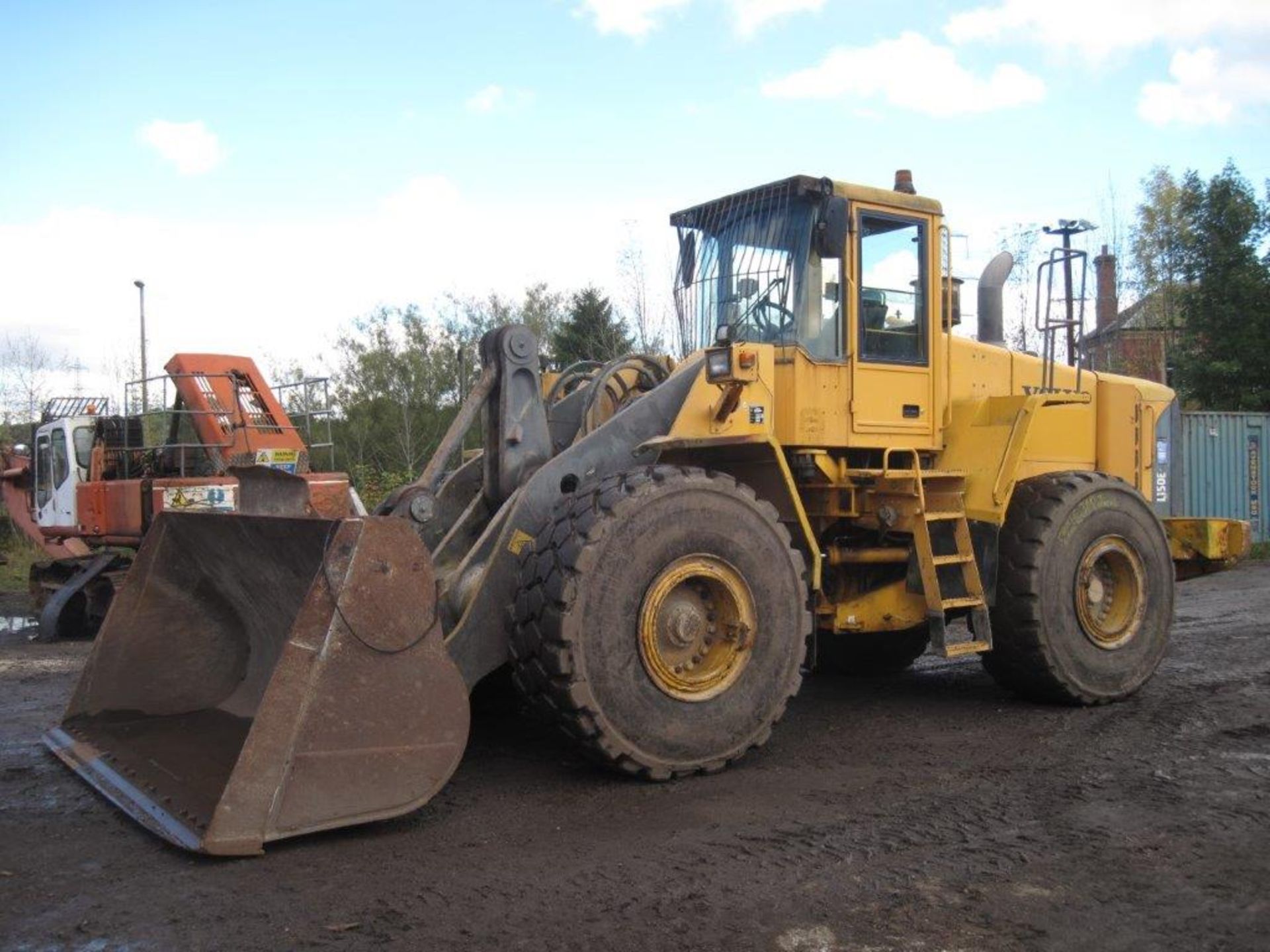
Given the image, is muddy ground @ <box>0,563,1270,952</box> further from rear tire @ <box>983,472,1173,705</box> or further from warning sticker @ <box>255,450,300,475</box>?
warning sticker @ <box>255,450,300,475</box>

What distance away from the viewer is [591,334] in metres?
25.1

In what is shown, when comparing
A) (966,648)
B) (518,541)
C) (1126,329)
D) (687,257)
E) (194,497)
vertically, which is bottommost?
(966,648)

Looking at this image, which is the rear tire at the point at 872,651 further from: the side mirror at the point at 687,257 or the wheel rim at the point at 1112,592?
the side mirror at the point at 687,257

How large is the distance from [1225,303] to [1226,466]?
13.3 feet

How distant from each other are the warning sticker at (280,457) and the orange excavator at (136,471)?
0.02 meters

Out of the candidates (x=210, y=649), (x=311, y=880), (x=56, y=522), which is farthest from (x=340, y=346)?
(x=311, y=880)

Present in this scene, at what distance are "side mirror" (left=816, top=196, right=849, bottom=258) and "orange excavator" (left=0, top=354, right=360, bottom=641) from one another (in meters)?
7.09

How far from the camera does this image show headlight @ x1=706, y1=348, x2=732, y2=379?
572 centimetres

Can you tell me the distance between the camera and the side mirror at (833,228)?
6219 mm

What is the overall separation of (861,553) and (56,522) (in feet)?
36.8

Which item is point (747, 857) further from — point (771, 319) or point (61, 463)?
point (61, 463)

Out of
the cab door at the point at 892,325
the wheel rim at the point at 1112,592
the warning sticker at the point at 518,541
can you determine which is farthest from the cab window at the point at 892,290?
A: the warning sticker at the point at 518,541

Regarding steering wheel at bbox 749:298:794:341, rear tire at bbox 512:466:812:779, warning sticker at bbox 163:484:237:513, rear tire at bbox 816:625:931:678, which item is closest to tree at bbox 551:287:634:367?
warning sticker at bbox 163:484:237:513

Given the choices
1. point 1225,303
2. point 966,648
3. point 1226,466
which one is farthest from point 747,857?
point 1225,303
